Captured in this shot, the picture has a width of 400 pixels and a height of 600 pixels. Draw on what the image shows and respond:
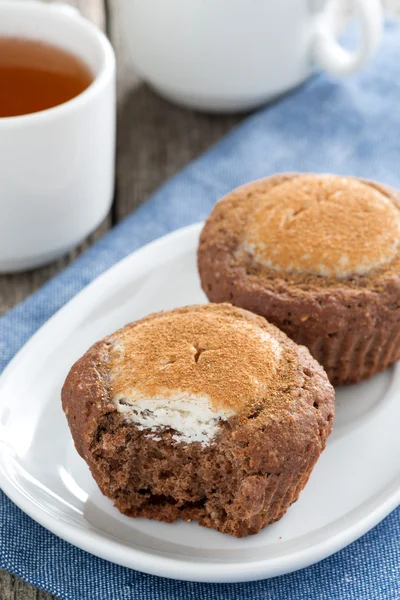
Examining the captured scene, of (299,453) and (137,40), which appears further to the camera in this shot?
(137,40)

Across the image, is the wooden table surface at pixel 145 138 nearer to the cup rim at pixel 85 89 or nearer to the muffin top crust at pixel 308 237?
the cup rim at pixel 85 89

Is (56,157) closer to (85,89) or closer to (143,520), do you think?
(85,89)

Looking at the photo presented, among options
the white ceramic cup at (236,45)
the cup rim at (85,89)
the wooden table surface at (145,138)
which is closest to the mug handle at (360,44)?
the white ceramic cup at (236,45)

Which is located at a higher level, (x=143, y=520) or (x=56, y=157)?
(x=56, y=157)

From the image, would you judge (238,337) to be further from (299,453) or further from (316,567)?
(316,567)

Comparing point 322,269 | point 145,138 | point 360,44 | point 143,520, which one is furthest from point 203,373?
point 360,44

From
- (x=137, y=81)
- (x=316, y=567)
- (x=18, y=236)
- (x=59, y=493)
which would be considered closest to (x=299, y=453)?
(x=316, y=567)
